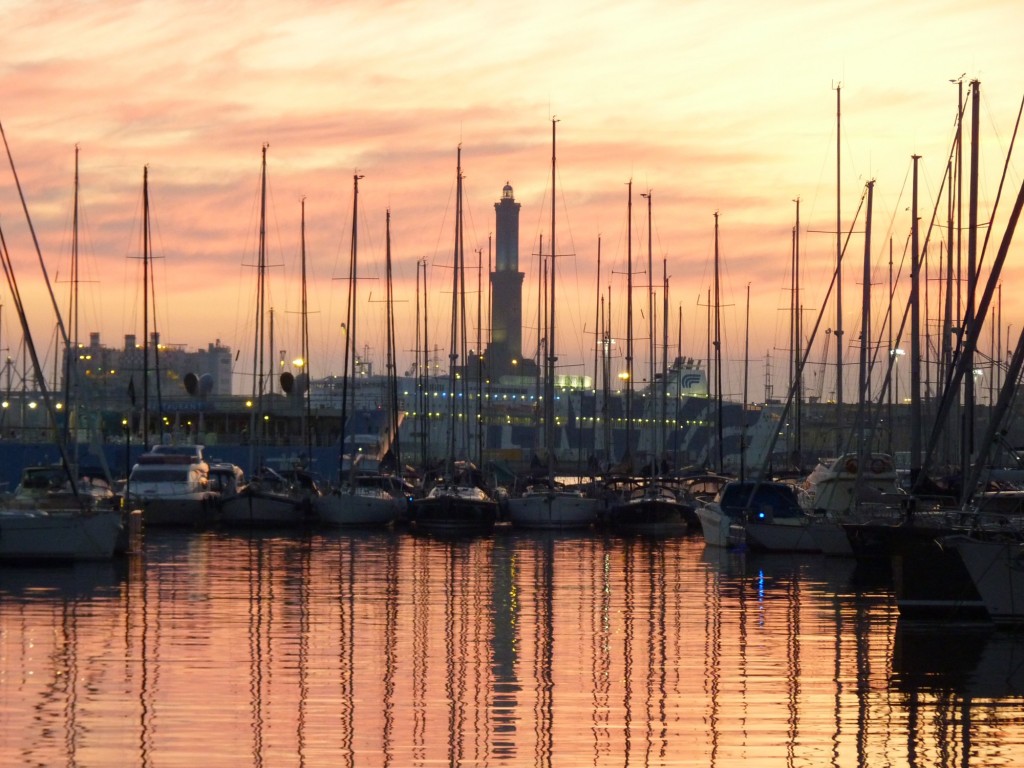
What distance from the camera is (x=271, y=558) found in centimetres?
3469

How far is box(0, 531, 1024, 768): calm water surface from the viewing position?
13.0 metres

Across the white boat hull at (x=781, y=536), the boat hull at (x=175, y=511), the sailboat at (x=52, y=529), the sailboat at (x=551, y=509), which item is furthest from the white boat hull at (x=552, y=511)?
the sailboat at (x=52, y=529)

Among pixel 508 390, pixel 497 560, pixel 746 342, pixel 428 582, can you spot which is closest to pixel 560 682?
pixel 428 582

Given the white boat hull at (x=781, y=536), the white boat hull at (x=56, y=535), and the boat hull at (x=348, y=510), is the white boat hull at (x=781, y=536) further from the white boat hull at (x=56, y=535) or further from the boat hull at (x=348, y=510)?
the boat hull at (x=348, y=510)

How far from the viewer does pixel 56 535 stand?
30.6 meters

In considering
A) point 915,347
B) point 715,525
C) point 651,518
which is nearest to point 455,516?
point 651,518

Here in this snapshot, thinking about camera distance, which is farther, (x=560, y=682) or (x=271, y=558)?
(x=271, y=558)

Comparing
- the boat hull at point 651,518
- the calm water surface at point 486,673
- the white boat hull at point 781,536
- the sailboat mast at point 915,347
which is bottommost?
the boat hull at point 651,518

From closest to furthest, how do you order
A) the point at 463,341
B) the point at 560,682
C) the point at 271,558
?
the point at 560,682, the point at 271,558, the point at 463,341

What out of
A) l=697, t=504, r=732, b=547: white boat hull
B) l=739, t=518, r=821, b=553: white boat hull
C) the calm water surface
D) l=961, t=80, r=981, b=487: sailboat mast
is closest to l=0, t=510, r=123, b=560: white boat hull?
the calm water surface

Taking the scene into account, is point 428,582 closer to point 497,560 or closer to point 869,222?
point 497,560

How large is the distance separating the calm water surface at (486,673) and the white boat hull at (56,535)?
40.6 inches

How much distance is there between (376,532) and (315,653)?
90.6 feet

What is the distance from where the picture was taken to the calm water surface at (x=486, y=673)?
1300cm
